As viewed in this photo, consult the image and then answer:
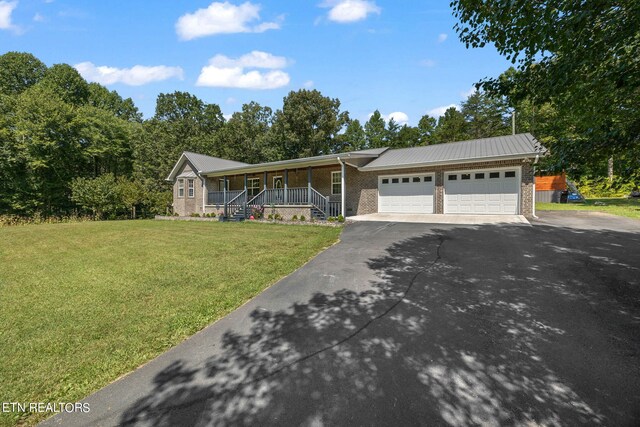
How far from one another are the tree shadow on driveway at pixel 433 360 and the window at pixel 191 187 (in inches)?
798

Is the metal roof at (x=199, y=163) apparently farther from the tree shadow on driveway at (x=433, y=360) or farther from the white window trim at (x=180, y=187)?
the tree shadow on driveway at (x=433, y=360)

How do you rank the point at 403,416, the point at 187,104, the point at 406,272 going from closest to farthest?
the point at 403,416
the point at 406,272
the point at 187,104

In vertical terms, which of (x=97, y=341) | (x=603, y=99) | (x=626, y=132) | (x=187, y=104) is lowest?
(x=97, y=341)

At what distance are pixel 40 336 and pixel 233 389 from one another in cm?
291

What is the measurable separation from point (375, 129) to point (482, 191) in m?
29.2

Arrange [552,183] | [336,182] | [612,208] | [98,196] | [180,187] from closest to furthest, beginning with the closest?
[612,208] → [336,182] → [98,196] → [180,187] → [552,183]

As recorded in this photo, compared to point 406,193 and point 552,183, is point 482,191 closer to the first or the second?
point 406,193

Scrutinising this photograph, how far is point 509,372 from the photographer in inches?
103

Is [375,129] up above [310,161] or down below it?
above

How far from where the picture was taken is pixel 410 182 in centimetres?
1461

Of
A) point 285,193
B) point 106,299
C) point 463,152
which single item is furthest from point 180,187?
point 463,152

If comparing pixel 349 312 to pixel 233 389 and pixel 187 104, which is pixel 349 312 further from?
pixel 187 104

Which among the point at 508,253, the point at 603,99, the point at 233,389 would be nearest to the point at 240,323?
the point at 233,389

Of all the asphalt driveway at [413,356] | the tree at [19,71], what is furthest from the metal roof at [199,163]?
the tree at [19,71]
